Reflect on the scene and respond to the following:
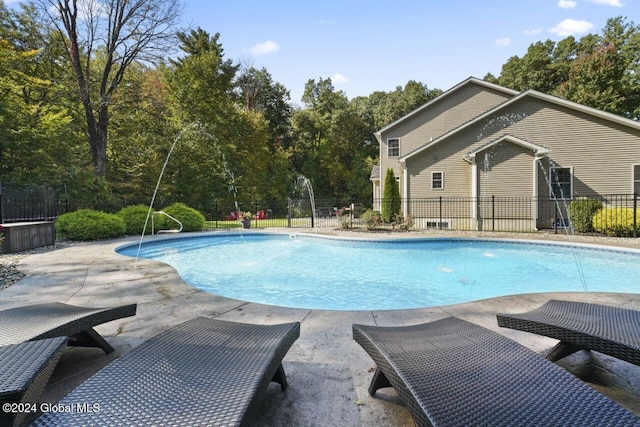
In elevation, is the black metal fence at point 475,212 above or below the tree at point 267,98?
below

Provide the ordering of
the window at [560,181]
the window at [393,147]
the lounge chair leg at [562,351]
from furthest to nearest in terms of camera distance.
A: the window at [393,147], the window at [560,181], the lounge chair leg at [562,351]

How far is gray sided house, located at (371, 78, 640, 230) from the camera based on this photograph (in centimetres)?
1366

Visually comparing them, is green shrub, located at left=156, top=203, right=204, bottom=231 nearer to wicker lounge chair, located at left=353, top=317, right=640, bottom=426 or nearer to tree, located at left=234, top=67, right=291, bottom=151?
wicker lounge chair, located at left=353, top=317, right=640, bottom=426

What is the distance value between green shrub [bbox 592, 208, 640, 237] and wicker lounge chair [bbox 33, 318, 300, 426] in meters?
13.6

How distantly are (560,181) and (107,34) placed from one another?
22974 millimetres

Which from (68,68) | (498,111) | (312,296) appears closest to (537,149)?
(498,111)

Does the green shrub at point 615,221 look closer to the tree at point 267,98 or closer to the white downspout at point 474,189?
the white downspout at point 474,189

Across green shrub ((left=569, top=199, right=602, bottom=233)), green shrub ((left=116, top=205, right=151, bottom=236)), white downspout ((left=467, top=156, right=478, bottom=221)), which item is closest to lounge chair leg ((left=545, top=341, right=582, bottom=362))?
green shrub ((left=569, top=199, right=602, bottom=233))

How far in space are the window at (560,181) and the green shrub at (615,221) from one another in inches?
107

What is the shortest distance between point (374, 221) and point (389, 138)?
26.3ft

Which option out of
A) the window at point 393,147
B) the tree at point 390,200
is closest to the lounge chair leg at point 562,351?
the tree at point 390,200

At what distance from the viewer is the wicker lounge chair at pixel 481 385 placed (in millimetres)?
1311

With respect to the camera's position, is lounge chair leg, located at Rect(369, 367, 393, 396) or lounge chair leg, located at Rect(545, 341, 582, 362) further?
lounge chair leg, located at Rect(545, 341, 582, 362)

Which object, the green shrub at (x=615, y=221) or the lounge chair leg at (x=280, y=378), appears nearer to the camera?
the lounge chair leg at (x=280, y=378)
